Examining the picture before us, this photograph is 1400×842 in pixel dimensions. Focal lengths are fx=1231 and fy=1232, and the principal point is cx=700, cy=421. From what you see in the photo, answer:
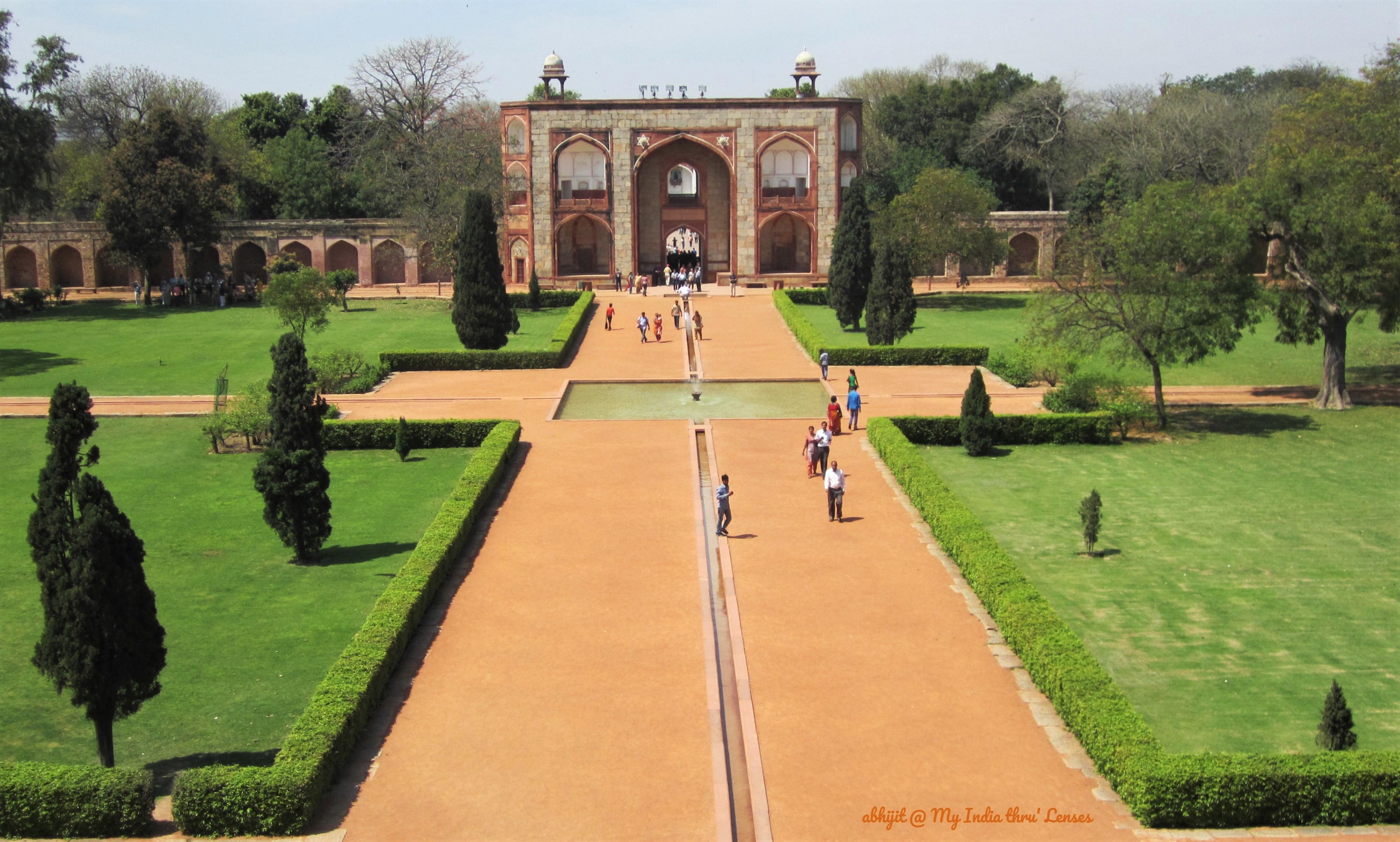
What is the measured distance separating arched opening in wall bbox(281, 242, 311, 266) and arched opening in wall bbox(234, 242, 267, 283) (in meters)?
1.06

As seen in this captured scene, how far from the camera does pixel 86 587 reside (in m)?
11.5

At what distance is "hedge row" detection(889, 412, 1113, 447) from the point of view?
2508 centimetres

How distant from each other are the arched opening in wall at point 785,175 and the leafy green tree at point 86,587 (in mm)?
41968

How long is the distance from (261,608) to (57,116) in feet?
202

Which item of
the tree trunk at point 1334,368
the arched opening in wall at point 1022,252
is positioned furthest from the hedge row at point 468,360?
the arched opening in wall at point 1022,252

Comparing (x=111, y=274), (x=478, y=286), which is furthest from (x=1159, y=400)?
(x=111, y=274)

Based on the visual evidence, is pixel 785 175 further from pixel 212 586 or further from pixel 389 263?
pixel 212 586

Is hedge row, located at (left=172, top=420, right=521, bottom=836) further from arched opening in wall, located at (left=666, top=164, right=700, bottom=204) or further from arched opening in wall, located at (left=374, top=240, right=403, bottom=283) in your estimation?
arched opening in wall, located at (left=374, top=240, right=403, bottom=283)

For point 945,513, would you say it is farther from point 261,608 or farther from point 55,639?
point 55,639

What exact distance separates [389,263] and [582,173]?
Answer: 1083 cm

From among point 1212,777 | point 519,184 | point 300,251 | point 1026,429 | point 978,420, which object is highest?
point 519,184

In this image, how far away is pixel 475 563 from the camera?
17844mm

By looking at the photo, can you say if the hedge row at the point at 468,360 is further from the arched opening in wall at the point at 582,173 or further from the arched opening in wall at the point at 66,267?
the arched opening in wall at the point at 66,267

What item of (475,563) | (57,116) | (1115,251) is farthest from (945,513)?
(57,116)
